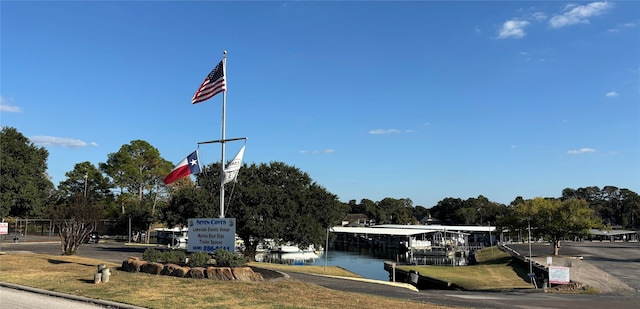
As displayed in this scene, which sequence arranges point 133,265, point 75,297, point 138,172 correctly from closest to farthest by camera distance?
1. point 75,297
2. point 133,265
3. point 138,172

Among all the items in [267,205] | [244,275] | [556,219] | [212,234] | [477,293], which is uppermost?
[267,205]

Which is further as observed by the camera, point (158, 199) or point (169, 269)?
point (158, 199)

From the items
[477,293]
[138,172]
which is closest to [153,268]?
[477,293]

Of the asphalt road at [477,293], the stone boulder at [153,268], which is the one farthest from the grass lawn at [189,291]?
the asphalt road at [477,293]

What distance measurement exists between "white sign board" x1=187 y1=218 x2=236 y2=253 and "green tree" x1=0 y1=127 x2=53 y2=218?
49.3m

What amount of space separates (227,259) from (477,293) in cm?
1956

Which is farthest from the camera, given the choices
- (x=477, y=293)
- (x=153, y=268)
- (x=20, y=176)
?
(x=20, y=176)

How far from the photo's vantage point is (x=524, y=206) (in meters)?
58.4

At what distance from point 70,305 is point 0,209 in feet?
180

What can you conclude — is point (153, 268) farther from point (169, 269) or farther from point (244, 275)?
point (244, 275)

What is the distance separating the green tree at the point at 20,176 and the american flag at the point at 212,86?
48.2 m

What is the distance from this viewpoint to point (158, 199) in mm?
80688

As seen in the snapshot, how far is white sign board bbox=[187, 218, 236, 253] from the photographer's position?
2039 centimetres

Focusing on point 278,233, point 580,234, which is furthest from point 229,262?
point 580,234
